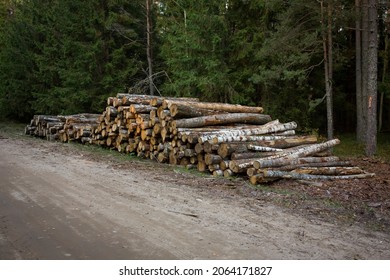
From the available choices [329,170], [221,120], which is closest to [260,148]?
[329,170]

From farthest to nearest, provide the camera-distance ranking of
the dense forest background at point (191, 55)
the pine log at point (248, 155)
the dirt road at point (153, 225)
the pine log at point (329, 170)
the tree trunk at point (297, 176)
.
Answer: the dense forest background at point (191, 55)
the pine log at point (248, 155)
the pine log at point (329, 170)
the tree trunk at point (297, 176)
the dirt road at point (153, 225)

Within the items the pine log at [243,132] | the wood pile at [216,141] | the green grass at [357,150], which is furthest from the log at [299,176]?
the green grass at [357,150]

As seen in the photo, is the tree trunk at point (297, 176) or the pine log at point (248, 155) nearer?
the tree trunk at point (297, 176)

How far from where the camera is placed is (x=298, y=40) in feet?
50.5

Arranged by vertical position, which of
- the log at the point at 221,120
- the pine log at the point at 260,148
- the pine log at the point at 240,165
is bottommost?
the pine log at the point at 240,165

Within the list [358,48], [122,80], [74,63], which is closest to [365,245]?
[358,48]

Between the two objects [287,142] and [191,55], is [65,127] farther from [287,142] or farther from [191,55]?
[287,142]

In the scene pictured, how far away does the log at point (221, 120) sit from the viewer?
1031 centimetres

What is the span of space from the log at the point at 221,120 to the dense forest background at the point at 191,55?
4.23 metres

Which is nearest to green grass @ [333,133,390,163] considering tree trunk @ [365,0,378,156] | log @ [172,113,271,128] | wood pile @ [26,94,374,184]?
tree trunk @ [365,0,378,156]

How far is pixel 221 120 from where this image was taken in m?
11.3

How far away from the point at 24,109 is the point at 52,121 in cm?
1091

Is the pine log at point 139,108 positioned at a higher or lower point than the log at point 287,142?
higher

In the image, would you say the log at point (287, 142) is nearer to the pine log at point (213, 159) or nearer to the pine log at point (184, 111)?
the pine log at point (213, 159)
